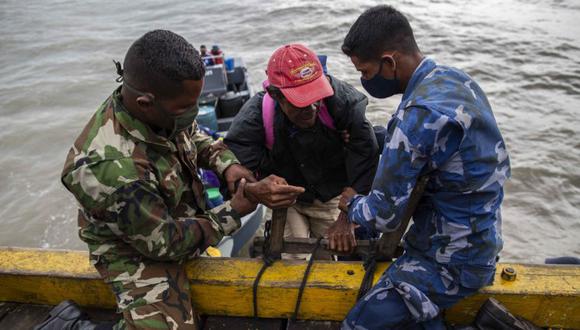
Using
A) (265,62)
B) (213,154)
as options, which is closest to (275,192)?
(213,154)

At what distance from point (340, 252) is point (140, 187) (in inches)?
51.5

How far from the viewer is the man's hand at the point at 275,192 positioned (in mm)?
2332

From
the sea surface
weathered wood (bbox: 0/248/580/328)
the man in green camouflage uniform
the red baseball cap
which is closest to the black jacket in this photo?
the red baseball cap

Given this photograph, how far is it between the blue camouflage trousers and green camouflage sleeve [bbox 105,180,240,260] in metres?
0.89

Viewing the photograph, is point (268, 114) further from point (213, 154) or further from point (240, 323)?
point (240, 323)

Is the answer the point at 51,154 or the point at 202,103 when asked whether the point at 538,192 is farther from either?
the point at 51,154

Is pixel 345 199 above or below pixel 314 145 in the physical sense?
below

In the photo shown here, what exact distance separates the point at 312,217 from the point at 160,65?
200 cm

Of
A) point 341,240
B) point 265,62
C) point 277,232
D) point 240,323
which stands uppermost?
point 277,232

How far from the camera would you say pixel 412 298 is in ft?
7.02

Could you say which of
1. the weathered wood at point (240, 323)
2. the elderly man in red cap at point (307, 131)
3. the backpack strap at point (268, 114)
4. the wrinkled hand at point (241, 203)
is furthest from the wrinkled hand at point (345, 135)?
the weathered wood at point (240, 323)

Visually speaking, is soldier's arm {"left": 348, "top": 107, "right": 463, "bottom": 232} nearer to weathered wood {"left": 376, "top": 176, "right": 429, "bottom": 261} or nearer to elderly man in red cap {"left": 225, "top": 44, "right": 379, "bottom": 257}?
weathered wood {"left": 376, "top": 176, "right": 429, "bottom": 261}

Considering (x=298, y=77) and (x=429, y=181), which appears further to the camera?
(x=298, y=77)

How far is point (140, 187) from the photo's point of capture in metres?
1.95
